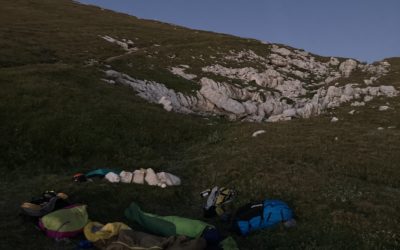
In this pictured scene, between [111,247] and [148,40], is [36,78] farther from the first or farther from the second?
[148,40]

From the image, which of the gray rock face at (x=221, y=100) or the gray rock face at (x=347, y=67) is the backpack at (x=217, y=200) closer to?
the gray rock face at (x=221, y=100)

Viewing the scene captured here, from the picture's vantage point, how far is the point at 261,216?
56.2ft

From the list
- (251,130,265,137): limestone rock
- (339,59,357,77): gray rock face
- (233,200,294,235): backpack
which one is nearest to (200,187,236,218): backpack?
(233,200,294,235): backpack

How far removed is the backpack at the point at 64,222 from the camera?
15.8 meters

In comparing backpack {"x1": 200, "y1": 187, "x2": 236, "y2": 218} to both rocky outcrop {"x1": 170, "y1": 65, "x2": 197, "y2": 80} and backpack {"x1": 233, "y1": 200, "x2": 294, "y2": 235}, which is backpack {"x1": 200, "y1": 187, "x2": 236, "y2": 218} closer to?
backpack {"x1": 233, "y1": 200, "x2": 294, "y2": 235}

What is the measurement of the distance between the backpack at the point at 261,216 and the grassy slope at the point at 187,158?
443 millimetres

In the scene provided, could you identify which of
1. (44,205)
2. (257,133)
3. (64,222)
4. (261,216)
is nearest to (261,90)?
(257,133)

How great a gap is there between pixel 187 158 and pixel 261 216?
11.9 metres

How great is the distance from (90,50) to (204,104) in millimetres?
23211

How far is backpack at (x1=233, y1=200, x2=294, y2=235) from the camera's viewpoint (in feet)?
55.2

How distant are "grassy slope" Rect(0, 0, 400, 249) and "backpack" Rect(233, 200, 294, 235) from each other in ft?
1.45

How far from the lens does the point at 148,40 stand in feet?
285

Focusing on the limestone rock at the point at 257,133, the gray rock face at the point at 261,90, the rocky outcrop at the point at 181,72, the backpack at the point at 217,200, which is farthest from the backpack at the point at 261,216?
the rocky outcrop at the point at 181,72

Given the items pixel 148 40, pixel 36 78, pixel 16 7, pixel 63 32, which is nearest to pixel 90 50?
pixel 63 32
